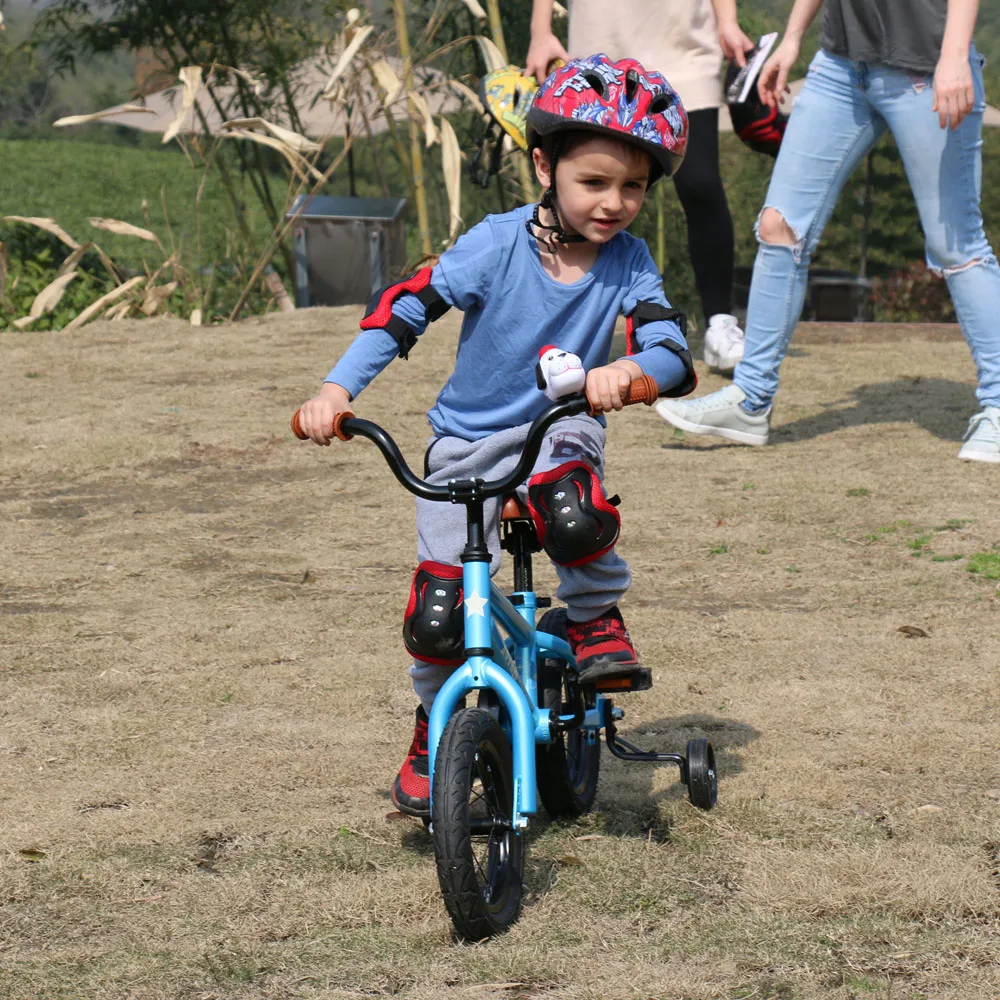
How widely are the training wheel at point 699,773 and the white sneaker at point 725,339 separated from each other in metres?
4.04

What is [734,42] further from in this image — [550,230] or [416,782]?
[416,782]

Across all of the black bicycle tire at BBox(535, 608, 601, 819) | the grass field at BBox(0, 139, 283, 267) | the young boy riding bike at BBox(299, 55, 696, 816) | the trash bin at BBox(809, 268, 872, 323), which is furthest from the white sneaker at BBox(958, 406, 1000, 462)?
the grass field at BBox(0, 139, 283, 267)

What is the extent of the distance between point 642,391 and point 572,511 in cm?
28

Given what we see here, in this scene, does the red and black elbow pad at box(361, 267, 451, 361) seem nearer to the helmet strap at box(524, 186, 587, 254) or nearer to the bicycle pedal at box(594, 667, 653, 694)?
the helmet strap at box(524, 186, 587, 254)

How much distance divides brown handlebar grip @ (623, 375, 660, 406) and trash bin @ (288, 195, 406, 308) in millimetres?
7247

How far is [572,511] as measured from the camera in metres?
2.66

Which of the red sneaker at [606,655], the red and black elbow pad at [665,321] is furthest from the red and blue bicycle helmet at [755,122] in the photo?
the red sneaker at [606,655]

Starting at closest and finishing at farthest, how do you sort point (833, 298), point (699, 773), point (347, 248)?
point (699, 773) < point (347, 248) < point (833, 298)

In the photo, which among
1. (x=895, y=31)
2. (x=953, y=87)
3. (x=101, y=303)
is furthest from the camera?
(x=101, y=303)

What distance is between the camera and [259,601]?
4441 millimetres

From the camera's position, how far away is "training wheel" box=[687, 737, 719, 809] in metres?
2.91

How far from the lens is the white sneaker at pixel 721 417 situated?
5.91 meters

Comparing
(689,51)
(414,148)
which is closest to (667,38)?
(689,51)

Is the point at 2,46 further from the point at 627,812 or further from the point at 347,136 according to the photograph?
the point at 627,812
